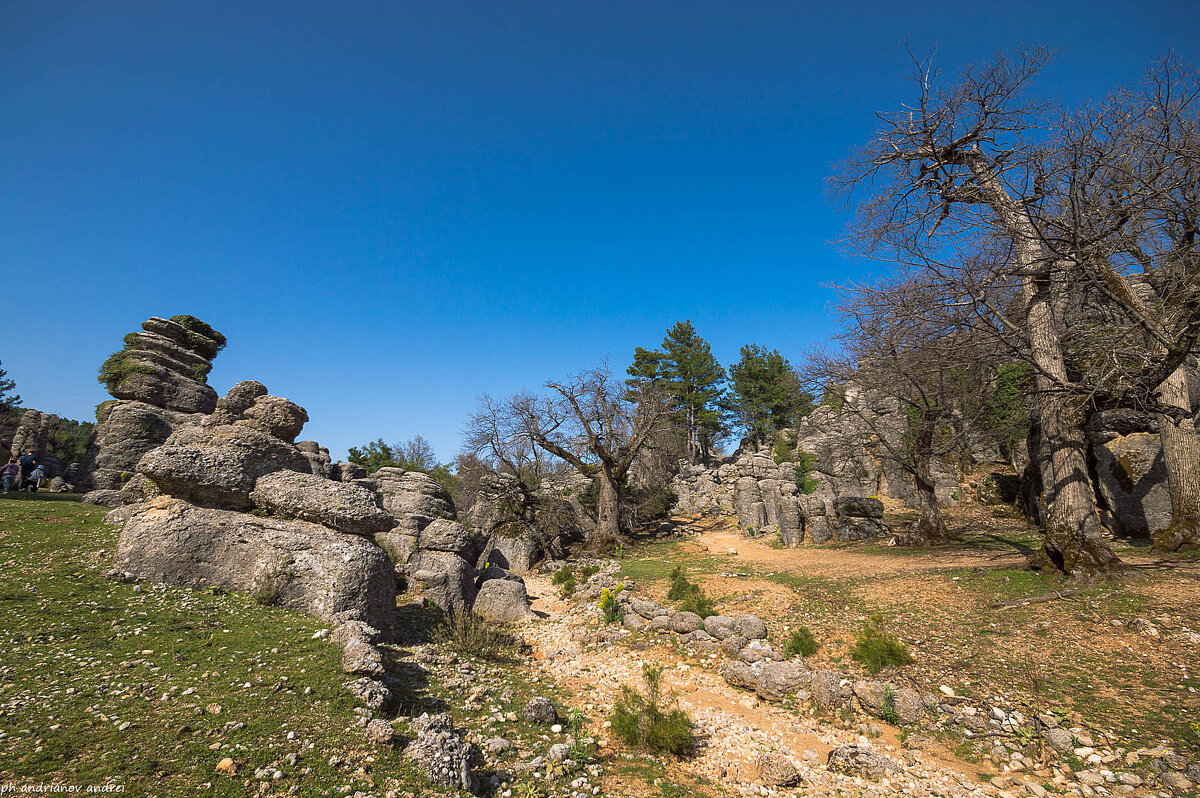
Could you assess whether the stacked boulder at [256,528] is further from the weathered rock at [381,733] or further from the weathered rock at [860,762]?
the weathered rock at [860,762]

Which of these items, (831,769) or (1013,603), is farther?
(1013,603)

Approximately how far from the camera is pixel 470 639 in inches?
342

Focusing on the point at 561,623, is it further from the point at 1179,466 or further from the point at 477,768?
the point at 1179,466

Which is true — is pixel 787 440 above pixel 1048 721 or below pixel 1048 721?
above

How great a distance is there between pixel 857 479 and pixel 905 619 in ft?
66.1

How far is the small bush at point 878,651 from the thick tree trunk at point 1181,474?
706 centimetres

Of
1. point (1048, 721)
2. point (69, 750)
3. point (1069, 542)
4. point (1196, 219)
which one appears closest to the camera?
point (69, 750)

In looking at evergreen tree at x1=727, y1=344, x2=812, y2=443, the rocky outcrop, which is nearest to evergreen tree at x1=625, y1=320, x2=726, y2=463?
evergreen tree at x1=727, y1=344, x2=812, y2=443

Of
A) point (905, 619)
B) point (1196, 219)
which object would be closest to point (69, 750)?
point (905, 619)

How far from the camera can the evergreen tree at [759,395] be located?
43906mm

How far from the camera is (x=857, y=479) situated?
88.6ft

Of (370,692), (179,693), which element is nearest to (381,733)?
(370,692)

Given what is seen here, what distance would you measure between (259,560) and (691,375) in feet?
132

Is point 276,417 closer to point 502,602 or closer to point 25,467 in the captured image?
point 502,602
